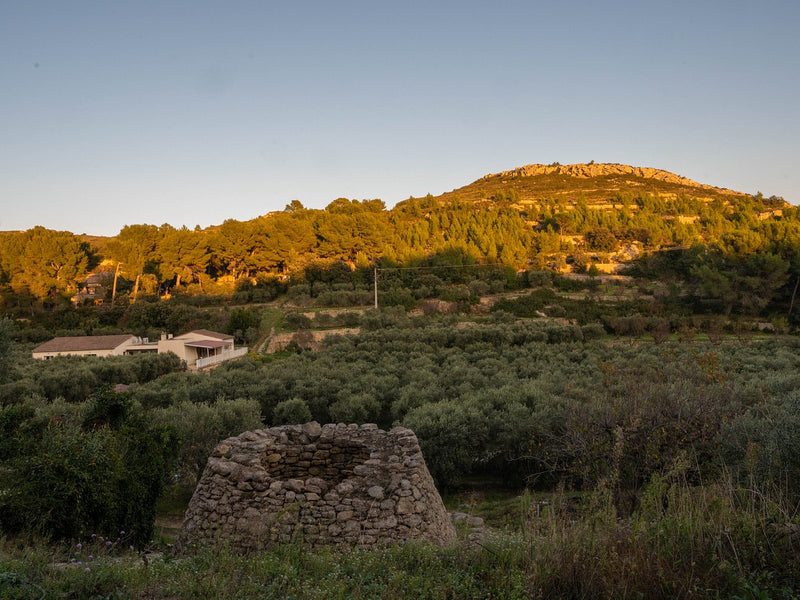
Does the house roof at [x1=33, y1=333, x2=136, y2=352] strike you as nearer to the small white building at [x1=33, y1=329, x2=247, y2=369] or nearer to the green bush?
the small white building at [x1=33, y1=329, x2=247, y2=369]

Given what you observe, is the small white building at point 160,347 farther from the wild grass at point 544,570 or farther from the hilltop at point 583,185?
the hilltop at point 583,185

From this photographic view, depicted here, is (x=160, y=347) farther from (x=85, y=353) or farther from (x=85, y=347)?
(x=85, y=347)

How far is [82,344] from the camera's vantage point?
28.5 m

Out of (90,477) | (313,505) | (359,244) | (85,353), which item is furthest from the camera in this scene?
(359,244)

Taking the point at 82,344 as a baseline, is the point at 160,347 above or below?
below

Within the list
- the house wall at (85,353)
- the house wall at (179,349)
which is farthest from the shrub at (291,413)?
the house wall at (85,353)

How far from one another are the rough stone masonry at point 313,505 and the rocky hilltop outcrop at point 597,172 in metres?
101

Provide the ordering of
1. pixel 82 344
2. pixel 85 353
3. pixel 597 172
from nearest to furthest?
pixel 85 353, pixel 82 344, pixel 597 172

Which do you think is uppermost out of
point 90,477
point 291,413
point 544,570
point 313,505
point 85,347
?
point 544,570

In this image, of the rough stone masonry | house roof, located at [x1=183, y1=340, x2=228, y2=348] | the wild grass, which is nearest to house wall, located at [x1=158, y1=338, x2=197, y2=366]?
house roof, located at [x1=183, y1=340, x2=228, y2=348]

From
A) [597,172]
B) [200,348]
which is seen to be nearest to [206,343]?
[200,348]

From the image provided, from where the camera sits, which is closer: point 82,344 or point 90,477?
point 90,477

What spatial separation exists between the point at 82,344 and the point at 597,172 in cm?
9781

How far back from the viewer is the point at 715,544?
3.40 metres
